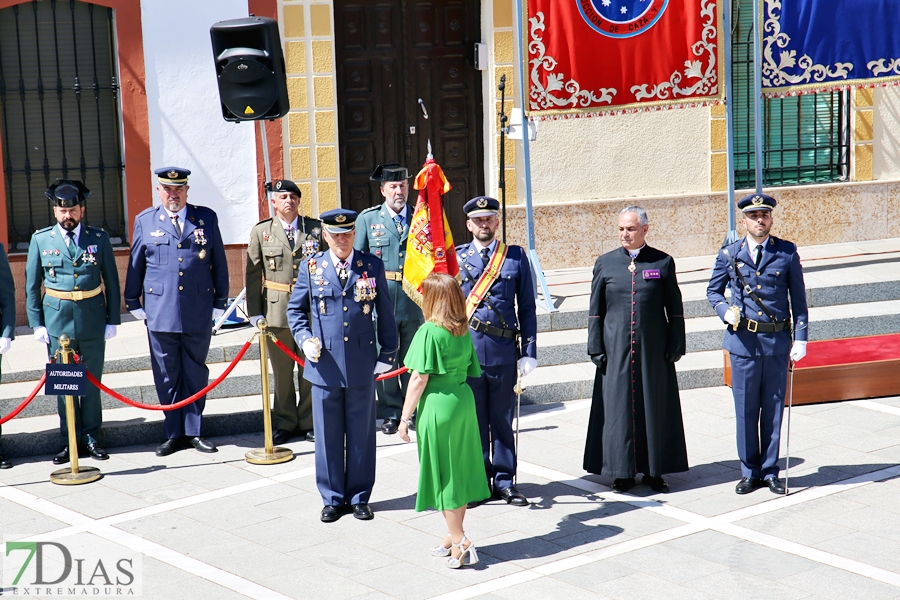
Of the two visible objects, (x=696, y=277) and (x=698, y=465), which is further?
(x=696, y=277)

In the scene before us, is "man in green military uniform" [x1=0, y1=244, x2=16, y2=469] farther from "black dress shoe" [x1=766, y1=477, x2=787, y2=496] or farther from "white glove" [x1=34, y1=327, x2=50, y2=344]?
"black dress shoe" [x1=766, y1=477, x2=787, y2=496]

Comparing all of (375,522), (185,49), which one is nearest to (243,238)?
(185,49)

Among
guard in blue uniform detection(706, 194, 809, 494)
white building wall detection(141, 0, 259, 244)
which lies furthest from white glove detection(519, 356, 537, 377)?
white building wall detection(141, 0, 259, 244)

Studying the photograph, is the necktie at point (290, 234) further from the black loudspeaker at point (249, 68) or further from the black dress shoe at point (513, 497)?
the black dress shoe at point (513, 497)

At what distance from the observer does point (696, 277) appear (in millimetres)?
12016

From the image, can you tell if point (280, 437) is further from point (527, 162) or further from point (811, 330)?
point (811, 330)

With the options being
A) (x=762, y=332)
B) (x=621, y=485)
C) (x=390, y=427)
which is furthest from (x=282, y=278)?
(x=762, y=332)

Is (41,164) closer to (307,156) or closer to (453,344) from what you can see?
(307,156)

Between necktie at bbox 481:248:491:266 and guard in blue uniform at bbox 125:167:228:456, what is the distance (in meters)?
2.27

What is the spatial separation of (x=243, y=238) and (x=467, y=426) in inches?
234

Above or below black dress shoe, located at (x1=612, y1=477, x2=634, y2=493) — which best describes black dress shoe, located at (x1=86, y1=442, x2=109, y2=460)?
above

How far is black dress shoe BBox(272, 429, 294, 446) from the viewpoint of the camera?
8.93 m

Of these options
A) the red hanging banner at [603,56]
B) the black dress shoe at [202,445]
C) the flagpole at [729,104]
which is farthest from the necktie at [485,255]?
the flagpole at [729,104]

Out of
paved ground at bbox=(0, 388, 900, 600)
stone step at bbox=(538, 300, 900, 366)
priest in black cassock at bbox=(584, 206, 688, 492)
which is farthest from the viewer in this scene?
stone step at bbox=(538, 300, 900, 366)
